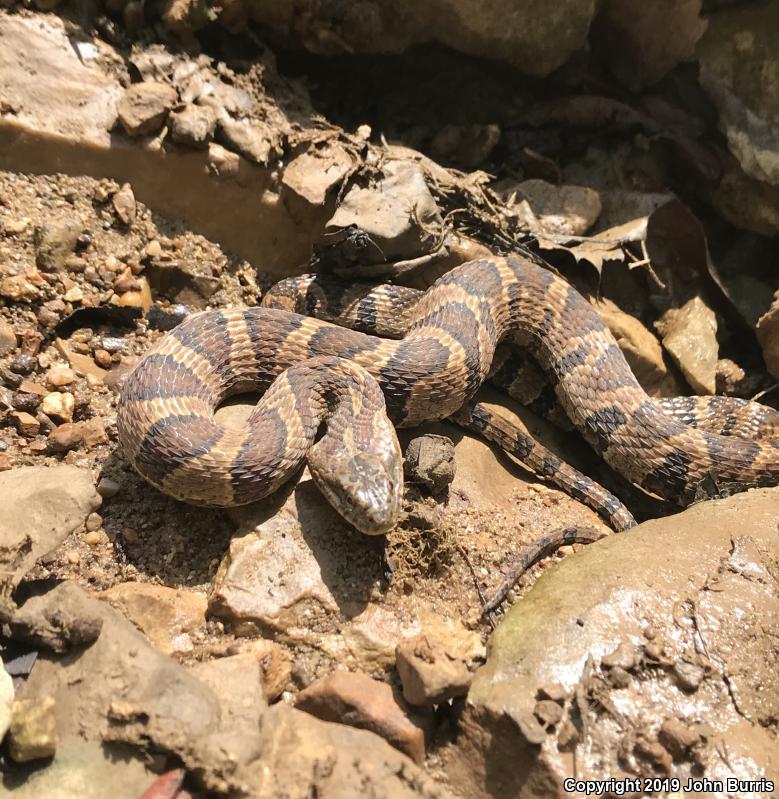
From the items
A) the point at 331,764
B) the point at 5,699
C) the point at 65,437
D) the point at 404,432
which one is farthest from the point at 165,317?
the point at 331,764

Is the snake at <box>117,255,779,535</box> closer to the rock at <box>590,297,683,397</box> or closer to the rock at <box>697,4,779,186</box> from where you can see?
the rock at <box>590,297,683,397</box>

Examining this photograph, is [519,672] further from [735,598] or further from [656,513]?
[656,513]

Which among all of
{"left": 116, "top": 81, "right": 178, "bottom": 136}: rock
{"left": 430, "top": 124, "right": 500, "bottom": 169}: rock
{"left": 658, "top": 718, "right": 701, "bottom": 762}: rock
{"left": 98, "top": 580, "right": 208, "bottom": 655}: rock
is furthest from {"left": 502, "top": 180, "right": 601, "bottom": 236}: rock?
{"left": 98, "top": 580, "right": 208, "bottom": 655}: rock

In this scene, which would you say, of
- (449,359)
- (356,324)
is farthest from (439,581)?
(356,324)

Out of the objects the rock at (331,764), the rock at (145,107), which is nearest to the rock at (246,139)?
the rock at (145,107)

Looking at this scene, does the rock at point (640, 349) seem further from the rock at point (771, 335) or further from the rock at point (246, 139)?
the rock at point (246, 139)
